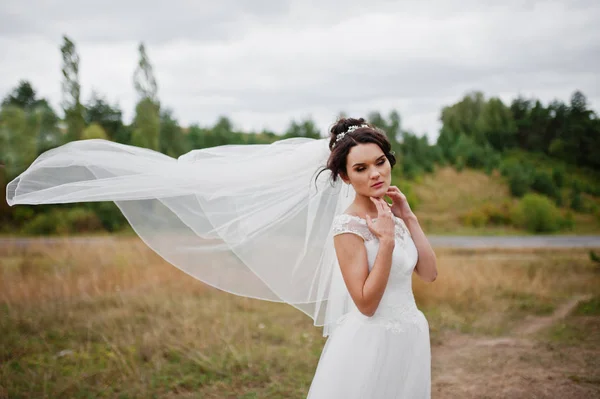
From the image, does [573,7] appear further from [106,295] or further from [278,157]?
[106,295]

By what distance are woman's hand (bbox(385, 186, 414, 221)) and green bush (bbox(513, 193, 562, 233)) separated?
67.4 ft

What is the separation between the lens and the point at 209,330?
661 centimetres

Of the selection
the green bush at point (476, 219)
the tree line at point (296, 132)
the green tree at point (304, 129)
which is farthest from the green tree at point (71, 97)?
the green bush at point (476, 219)

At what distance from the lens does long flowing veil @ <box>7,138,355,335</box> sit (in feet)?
10.9

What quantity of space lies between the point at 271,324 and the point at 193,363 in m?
1.90

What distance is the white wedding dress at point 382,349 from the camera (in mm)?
2539

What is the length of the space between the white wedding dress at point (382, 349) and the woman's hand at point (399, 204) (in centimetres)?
25

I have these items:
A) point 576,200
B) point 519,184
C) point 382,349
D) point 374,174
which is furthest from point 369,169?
point 519,184

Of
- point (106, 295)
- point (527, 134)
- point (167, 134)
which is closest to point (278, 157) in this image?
point (106, 295)

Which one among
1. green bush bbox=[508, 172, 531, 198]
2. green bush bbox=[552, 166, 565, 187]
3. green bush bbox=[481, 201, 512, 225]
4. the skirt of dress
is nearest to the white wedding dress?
the skirt of dress

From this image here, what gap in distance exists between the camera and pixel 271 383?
5.08m

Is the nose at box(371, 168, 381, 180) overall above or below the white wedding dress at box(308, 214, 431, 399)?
above

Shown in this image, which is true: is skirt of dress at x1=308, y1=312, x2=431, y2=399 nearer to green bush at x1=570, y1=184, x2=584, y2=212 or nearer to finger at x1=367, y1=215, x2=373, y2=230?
finger at x1=367, y1=215, x2=373, y2=230

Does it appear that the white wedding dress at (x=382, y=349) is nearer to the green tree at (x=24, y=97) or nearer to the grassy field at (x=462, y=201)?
the grassy field at (x=462, y=201)
